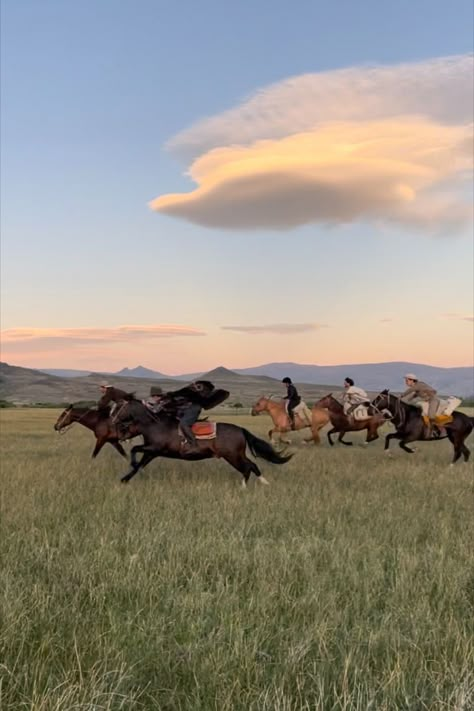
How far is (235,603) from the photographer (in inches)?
185

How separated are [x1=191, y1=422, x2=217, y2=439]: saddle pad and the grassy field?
212 cm

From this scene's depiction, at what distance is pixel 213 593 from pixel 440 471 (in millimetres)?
10544

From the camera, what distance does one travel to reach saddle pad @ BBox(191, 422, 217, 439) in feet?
38.8

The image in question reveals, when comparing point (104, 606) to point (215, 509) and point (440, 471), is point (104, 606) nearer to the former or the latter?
point (215, 509)

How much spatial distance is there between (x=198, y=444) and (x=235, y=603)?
7154 millimetres

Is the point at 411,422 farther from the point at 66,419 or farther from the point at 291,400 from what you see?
the point at 66,419

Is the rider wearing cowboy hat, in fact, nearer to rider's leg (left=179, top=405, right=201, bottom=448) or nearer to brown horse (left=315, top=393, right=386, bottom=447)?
brown horse (left=315, top=393, right=386, bottom=447)

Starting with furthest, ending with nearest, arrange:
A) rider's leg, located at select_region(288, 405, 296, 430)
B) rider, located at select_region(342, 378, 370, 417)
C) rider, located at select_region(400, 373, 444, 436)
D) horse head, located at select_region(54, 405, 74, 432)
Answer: rider's leg, located at select_region(288, 405, 296, 430)
rider, located at select_region(342, 378, 370, 417)
horse head, located at select_region(54, 405, 74, 432)
rider, located at select_region(400, 373, 444, 436)

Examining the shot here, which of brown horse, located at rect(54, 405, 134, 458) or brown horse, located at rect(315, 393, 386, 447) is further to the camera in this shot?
brown horse, located at rect(315, 393, 386, 447)

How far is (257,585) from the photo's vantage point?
5.19 m

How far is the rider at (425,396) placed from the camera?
16.2 m

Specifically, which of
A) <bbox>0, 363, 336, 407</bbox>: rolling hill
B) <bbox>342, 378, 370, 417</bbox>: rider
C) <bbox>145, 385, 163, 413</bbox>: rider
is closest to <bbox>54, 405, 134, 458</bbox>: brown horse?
<bbox>145, 385, 163, 413</bbox>: rider

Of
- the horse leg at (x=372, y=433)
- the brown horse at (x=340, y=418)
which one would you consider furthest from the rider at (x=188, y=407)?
the horse leg at (x=372, y=433)

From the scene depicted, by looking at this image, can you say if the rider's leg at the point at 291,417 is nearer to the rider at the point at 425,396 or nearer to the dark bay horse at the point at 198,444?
the rider at the point at 425,396
